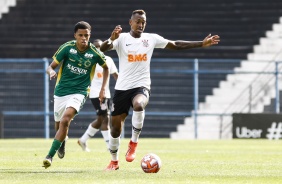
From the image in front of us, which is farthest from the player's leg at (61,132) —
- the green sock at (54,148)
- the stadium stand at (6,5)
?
the stadium stand at (6,5)

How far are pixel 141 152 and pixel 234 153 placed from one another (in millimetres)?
1842

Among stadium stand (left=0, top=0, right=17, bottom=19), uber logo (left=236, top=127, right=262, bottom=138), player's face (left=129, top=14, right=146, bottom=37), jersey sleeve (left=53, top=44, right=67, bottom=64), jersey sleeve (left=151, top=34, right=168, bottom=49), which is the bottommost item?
uber logo (left=236, top=127, right=262, bottom=138)

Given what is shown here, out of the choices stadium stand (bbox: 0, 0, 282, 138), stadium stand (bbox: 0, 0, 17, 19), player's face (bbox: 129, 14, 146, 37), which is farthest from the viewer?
stadium stand (bbox: 0, 0, 17, 19)

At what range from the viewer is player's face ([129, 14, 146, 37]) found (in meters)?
13.9

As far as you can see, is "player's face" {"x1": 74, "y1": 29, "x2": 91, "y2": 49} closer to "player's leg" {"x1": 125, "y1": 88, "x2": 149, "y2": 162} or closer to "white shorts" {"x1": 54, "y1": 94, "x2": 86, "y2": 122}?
"white shorts" {"x1": 54, "y1": 94, "x2": 86, "y2": 122}

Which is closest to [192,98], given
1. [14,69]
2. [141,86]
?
[14,69]

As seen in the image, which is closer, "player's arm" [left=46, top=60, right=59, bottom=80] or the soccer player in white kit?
"player's arm" [left=46, top=60, right=59, bottom=80]

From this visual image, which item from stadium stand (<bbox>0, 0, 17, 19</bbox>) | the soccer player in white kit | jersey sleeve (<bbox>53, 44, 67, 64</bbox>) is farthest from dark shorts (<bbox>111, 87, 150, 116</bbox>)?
stadium stand (<bbox>0, 0, 17, 19</bbox>)

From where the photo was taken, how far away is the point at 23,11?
35.1 meters

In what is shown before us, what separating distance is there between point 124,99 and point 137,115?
305 mm

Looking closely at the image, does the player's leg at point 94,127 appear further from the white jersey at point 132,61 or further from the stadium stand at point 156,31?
the stadium stand at point 156,31

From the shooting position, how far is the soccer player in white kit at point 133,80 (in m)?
13.8

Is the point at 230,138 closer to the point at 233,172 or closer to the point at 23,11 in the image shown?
the point at 23,11

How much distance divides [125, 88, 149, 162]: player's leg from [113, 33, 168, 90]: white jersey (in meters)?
0.17
